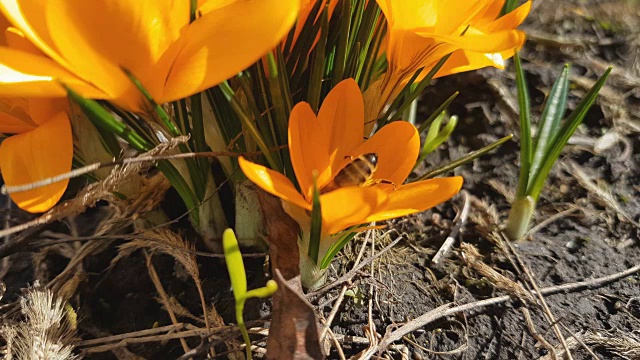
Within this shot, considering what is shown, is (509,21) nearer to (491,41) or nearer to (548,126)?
(491,41)

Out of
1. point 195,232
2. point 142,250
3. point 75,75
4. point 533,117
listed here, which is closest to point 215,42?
point 75,75

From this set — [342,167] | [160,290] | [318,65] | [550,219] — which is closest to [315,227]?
[342,167]

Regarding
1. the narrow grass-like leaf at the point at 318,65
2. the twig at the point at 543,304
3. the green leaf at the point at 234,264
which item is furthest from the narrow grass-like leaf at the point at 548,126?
the green leaf at the point at 234,264

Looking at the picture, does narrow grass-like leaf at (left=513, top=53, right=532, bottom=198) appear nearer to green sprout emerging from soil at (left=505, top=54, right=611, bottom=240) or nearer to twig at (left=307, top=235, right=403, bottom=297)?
green sprout emerging from soil at (left=505, top=54, right=611, bottom=240)

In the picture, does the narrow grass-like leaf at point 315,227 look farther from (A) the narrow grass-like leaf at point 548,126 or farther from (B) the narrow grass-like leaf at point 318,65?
(A) the narrow grass-like leaf at point 548,126

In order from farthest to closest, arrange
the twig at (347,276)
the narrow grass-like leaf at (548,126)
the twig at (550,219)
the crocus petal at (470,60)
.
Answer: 1. the twig at (550,219)
2. the narrow grass-like leaf at (548,126)
3. the twig at (347,276)
4. the crocus petal at (470,60)

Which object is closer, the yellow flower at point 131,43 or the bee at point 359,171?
the yellow flower at point 131,43

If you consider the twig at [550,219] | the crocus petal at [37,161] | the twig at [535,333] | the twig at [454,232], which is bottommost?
the twig at [535,333]
